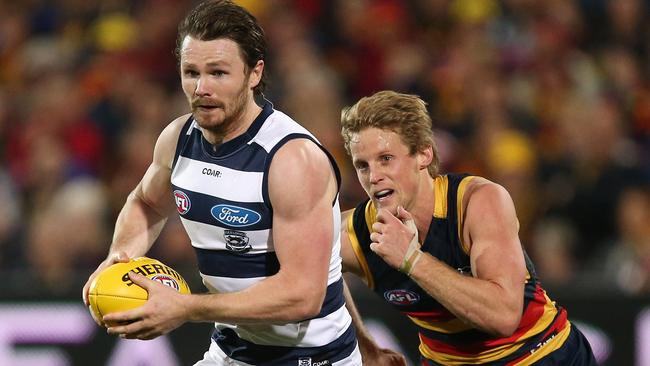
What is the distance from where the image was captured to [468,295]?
178 inches

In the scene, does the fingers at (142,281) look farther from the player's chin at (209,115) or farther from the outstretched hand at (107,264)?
the player's chin at (209,115)

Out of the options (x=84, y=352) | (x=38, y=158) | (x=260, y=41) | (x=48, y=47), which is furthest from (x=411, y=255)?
(x=48, y=47)

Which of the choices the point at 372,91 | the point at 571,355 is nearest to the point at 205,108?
the point at 571,355

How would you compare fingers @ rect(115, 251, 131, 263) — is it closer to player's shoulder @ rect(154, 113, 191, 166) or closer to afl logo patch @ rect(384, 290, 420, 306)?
player's shoulder @ rect(154, 113, 191, 166)

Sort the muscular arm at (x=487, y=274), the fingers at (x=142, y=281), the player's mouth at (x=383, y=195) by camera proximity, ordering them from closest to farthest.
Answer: the fingers at (x=142, y=281)
the muscular arm at (x=487, y=274)
the player's mouth at (x=383, y=195)

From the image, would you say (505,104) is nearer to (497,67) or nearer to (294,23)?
(497,67)

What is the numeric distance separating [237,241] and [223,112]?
1.72ft

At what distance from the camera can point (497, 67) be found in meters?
9.69

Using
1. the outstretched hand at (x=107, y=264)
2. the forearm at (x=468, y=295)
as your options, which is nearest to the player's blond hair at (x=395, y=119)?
the forearm at (x=468, y=295)

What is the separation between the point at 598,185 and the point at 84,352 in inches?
152

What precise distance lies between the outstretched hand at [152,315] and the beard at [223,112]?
68 centimetres

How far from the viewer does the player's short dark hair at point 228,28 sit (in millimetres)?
4457

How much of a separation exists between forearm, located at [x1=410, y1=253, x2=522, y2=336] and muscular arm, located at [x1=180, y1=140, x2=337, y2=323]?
43cm

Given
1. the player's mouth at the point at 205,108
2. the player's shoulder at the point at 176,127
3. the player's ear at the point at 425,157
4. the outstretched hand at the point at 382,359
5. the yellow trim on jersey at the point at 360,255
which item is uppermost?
the player's mouth at the point at 205,108
